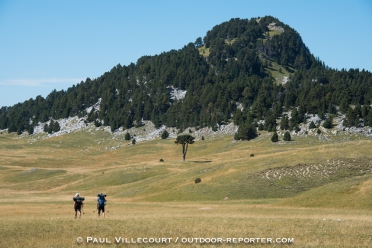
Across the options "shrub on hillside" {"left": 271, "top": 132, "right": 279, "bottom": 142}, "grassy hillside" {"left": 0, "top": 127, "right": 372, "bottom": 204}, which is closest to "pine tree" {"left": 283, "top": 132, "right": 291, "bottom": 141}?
"shrub on hillside" {"left": 271, "top": 132, "right": 279, "bottom": 142}

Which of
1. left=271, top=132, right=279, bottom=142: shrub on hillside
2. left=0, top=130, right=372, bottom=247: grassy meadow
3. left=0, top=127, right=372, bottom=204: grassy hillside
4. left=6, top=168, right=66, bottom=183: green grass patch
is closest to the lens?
left=0, top=130, right=372, bottom=247: grassy meadow

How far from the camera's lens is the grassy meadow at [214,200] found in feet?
84.2

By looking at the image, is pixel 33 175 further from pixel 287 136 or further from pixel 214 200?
pixel 287 136

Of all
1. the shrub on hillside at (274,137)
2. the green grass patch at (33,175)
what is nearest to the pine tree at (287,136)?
the shrub on hillside at (274,137)

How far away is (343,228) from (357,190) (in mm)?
24599

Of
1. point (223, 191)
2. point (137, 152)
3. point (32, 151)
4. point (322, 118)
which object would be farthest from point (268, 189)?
point (32, 151)

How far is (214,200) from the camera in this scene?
2399 inches

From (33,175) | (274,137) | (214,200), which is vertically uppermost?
(274,137)

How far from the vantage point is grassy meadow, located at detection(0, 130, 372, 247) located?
84.2ft

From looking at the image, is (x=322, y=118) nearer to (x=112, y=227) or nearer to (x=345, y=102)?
(x=345, y=102)

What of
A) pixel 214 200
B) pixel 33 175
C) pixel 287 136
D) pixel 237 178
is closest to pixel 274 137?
pixel 287 136

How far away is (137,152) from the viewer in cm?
18538

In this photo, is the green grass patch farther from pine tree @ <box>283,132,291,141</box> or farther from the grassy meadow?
pine tree @ <box>283,132,291,141</box>

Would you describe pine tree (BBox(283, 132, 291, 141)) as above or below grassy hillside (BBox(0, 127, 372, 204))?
above
